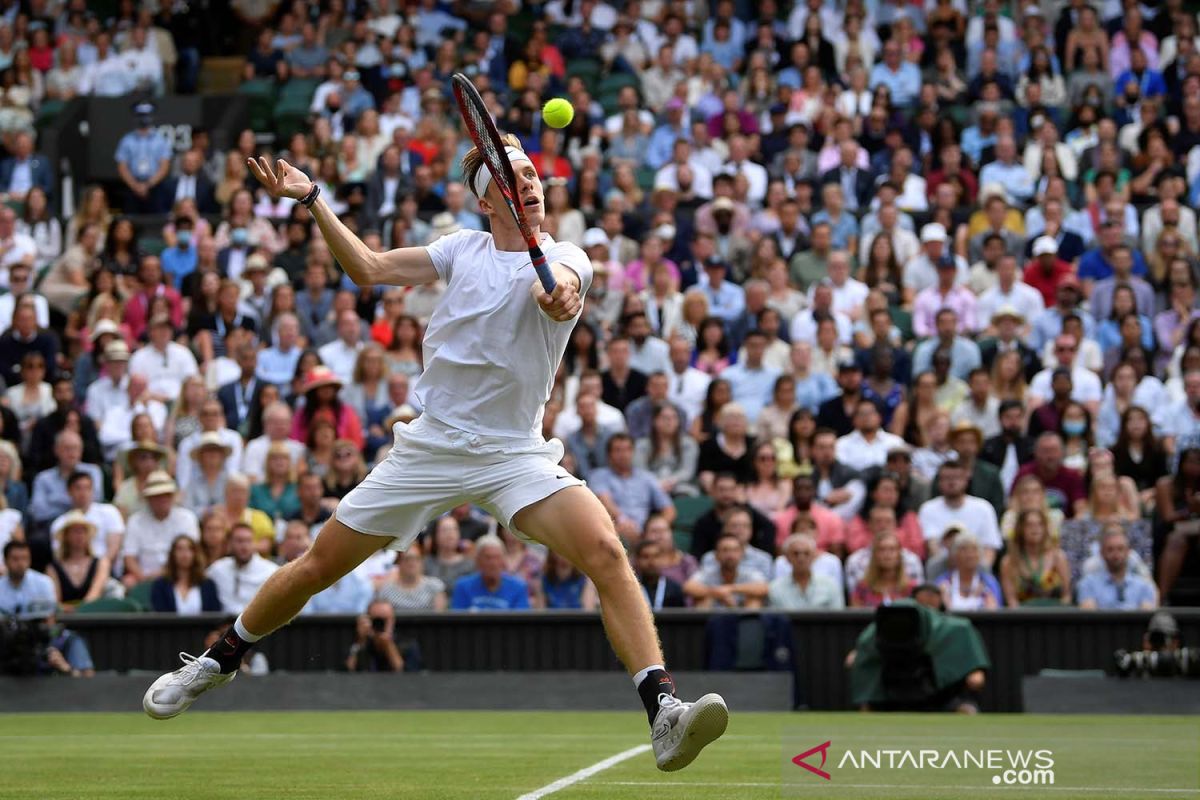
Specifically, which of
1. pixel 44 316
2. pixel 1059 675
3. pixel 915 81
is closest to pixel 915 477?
pixel 1059 675

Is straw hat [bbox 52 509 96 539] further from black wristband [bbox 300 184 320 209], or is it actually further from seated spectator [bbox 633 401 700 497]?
black wristband [bbox 300 184 320 209]

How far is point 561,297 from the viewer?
22.6 feet

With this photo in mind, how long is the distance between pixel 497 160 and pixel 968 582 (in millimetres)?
7787

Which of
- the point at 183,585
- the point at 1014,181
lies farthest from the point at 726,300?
the point at 183,585

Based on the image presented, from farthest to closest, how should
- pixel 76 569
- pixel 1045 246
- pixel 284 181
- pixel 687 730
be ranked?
pixel 1045 246 → pixel 76 569 → pixel 284 181 → pixel 687 730

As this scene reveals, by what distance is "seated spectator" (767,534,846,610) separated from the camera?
14039 millimetres

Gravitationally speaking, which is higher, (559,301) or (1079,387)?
(559,301)

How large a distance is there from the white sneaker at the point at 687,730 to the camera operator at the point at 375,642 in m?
7.28

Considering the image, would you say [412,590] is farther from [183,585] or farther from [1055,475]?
[1055,475]

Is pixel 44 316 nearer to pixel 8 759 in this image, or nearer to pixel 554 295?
pixel 8 759

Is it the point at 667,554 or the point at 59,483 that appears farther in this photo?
the point at 59,483

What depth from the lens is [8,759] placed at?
911cm

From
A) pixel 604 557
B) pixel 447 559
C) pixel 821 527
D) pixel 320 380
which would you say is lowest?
pixel 447 559

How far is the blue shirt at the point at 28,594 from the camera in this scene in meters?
14.2
